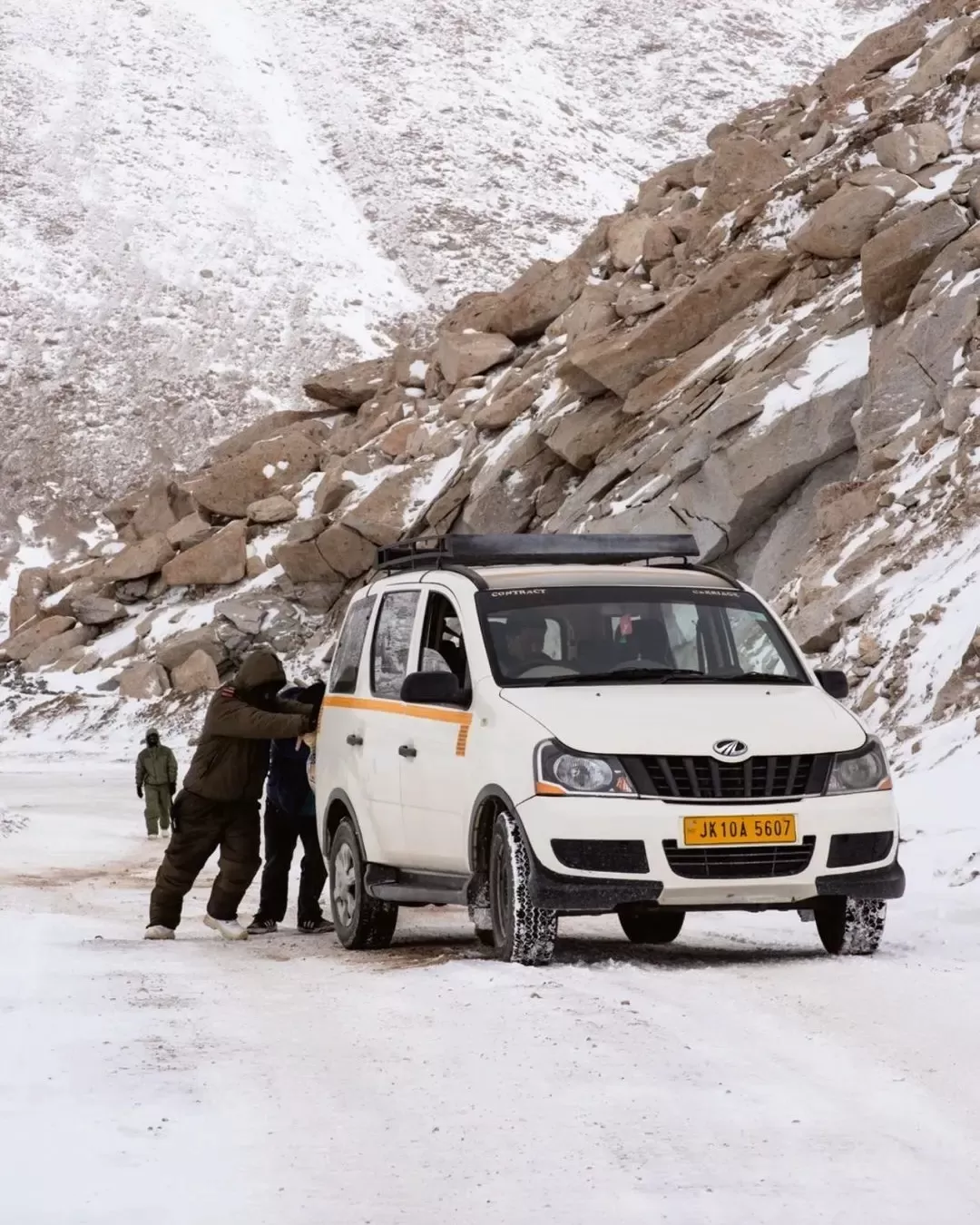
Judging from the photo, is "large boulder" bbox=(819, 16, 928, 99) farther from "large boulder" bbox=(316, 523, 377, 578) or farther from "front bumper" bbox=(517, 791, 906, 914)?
"front bumper" bbox=(517, 791, 906, 914)

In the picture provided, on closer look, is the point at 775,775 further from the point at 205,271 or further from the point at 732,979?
the point at 205,271

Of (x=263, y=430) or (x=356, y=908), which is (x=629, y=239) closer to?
(x=263, y=430)

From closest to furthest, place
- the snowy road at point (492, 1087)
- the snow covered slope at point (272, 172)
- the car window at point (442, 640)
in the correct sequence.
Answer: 1. the snowy road at point (492, 1087)
2. the car window at point (442, 640)
3. the snow covered slope at point (272, 172)

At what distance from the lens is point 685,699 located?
7.57 meters

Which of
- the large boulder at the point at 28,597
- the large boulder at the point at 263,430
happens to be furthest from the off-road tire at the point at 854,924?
the large boulder at the point at 28,597

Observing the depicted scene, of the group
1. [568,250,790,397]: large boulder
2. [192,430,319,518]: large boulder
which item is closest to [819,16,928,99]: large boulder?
[568,250,790,397]: large boulder

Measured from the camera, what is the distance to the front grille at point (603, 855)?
712cm

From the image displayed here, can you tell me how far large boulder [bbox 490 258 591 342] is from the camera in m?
39.6

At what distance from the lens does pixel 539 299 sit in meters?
40.4

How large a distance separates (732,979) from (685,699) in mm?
1281

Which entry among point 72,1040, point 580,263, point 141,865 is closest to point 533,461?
point 580,263

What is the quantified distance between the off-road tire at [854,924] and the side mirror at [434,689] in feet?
6.25

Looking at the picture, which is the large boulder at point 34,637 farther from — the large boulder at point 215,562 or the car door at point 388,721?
the car door at point 388,721

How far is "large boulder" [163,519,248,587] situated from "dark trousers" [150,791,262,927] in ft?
103
